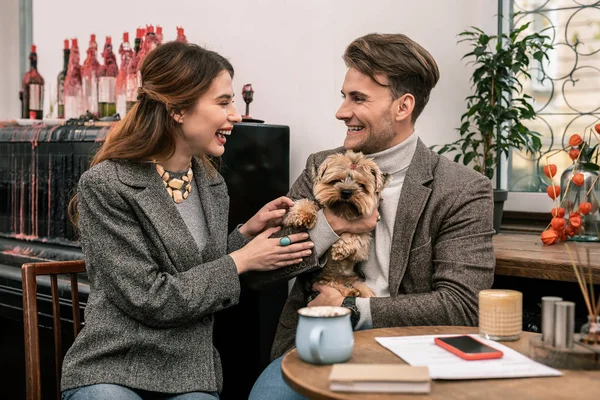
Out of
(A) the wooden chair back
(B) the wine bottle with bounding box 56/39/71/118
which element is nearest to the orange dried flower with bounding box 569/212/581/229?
(A) the wooden chair back

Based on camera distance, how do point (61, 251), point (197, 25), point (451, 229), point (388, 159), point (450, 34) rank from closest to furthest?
point (451, 229) < point (388, 159) < point (450, 34) < point (61, 251) < point (197, 25)

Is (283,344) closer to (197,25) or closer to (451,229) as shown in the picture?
(451,229)

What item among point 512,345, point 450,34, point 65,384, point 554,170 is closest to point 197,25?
point 450,34

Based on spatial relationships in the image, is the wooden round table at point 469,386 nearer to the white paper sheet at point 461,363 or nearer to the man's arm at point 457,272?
the white paper sheet at point 461,363

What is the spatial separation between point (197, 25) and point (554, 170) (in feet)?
5.87

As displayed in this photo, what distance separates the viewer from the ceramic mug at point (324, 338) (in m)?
1.29

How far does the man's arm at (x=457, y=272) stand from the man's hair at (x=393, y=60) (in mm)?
384

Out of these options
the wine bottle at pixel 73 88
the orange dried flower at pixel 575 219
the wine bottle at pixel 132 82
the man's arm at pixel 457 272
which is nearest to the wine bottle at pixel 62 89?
the wine bottle at pixel 73 88

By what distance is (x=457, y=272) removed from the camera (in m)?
1.91

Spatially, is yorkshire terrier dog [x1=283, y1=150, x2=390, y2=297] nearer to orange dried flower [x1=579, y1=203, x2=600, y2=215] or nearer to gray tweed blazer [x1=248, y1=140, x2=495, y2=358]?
gray tweed blazer [x1=248, y1=140, x2=495, y2=358]

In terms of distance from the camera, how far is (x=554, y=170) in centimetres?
245

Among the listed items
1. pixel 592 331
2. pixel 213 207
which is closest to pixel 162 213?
pixel 213 207

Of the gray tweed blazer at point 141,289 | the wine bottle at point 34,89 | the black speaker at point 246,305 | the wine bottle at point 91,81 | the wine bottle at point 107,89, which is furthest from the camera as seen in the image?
the wine bottle at point 34,89

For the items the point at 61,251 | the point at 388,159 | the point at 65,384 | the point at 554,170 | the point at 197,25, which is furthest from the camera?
the point at 197,25
